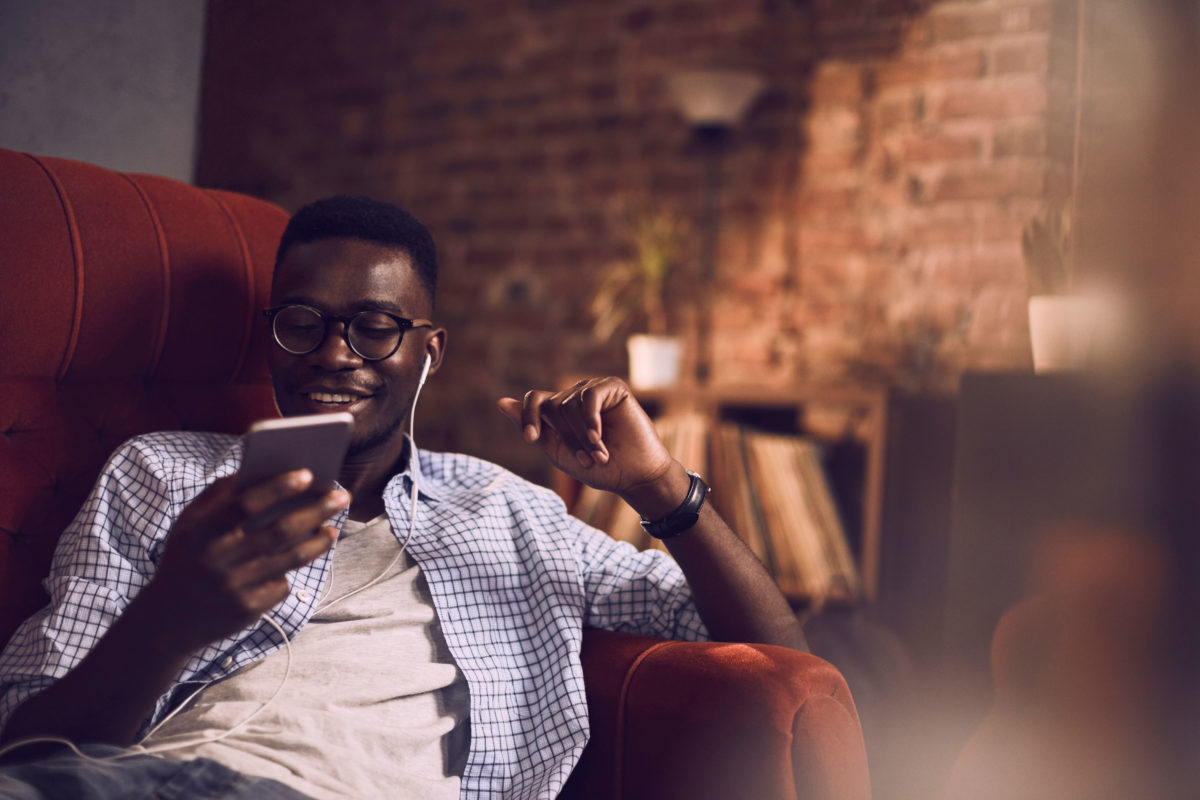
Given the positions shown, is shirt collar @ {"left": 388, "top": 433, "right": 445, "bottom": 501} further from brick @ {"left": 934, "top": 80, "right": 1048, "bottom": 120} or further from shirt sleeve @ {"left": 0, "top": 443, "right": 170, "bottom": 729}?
brick @ {"left": 934, "top": 80, "right": 1048, "bottom": 120}

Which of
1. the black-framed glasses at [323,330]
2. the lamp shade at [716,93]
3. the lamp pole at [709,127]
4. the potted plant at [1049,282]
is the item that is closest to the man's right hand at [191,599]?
the black-framed glasses at [323,330]

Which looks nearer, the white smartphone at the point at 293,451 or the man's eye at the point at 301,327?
the white smartphone at the point at 293,451

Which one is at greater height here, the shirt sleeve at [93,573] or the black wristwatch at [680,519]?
the black wristwatch at [680,519]

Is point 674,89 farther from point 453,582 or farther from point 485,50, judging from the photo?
point 453,582

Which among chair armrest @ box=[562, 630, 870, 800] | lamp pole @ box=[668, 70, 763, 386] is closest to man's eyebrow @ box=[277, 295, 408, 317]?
chair armrest @ box=[562, 630, 870, 800]

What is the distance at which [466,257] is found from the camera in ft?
10.5

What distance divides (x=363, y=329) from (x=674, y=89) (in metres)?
1.69

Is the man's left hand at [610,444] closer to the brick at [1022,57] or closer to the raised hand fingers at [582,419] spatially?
the raised hand fingers at [582,419]

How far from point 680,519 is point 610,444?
0.41ft

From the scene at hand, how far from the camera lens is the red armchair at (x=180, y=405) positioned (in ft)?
3.14

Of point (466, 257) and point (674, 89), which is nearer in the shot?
point (674, 89)

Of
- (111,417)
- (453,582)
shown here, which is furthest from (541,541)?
(111,417)

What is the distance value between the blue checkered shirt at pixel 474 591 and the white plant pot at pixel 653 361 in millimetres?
1197

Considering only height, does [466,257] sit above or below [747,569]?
above
